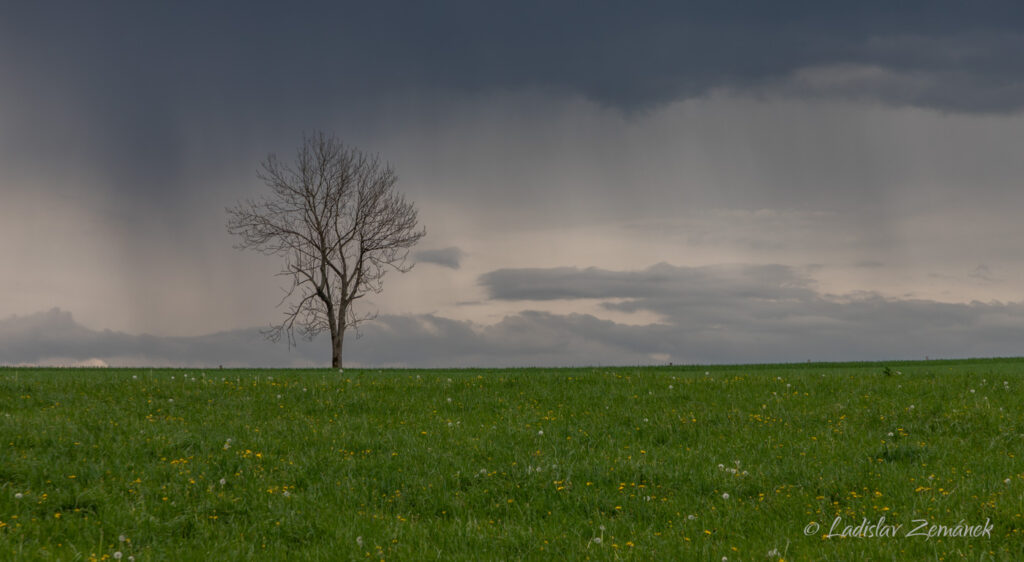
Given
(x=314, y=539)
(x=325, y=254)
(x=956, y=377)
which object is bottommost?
(x=314, y=539)

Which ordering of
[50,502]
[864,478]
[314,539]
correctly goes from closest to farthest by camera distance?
[314,539]
[50,502]
[864,478]

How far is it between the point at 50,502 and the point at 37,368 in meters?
19.0

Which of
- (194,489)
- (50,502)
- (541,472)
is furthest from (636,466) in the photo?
(50,502)

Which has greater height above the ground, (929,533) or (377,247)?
(377,247)

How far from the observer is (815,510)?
9.57m

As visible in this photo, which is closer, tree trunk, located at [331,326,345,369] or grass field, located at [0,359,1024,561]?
grass field, located at [0,359,1024,561]

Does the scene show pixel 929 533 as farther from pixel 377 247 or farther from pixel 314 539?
pixel 377 247

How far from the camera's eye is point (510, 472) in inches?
442

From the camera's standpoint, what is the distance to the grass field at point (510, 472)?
8.66 m

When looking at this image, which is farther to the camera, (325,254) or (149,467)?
(325,254)

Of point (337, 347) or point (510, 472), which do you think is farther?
point (337, 347)

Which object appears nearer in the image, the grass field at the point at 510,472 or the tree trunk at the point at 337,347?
the grass field at the point at 510,472

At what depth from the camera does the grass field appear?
8.66 meters

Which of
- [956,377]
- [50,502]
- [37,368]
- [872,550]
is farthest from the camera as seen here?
[37,368]
